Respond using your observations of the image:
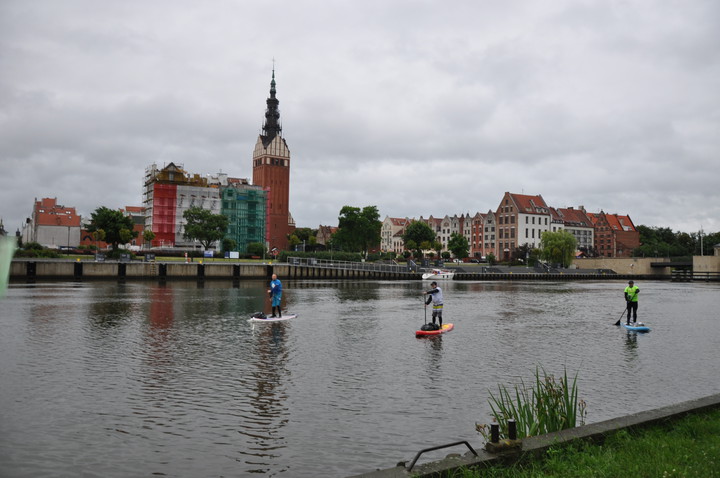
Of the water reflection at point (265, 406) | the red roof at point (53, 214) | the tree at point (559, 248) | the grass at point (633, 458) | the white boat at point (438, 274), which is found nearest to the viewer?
the grass at point (633, 458)

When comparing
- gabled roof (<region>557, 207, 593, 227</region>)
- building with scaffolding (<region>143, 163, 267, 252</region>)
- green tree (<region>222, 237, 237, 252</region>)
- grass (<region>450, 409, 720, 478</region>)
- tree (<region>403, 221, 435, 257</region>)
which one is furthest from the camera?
gabled roof (<region>557, 207, 593, 227</region>)

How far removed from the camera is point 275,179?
17775cm

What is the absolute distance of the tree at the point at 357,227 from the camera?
145m

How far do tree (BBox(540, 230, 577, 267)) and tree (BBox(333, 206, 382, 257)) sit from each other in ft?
143

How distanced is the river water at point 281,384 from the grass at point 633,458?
2.88 m

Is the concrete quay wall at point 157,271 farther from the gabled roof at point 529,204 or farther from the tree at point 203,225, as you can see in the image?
the gabled roof at point 529,204

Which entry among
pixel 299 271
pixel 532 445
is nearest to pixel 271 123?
pixel 299 271

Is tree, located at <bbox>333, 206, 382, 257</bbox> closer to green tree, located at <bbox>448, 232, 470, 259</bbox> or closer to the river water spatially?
green tree, located at <bbox>448, 232, 470, 259</bbox>

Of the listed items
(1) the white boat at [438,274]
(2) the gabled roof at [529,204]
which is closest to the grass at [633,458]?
(1) the white boat at [438,274]

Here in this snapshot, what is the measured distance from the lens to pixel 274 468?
9797mm

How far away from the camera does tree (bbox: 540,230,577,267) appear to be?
13438 centimetres

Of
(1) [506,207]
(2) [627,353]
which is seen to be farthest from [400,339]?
(1) [506,207]

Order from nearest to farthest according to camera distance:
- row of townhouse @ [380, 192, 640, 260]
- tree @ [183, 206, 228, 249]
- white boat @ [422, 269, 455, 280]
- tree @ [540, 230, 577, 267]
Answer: white boat @ [422, 269, 455, 280], tree @ [183, 206, 228, 249], tree @ [540, 230, 577, 267], row of townhouse @ [380, 192, 640, 260]

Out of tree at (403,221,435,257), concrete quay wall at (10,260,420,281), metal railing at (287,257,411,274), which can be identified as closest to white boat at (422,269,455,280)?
metal railing at (287,257,411,274)
